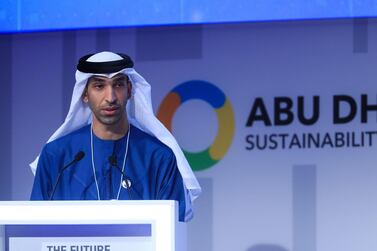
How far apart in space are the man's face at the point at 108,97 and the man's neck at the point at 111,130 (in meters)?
0.05

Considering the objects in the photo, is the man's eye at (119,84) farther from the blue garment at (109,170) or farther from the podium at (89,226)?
the podium at (89,226)

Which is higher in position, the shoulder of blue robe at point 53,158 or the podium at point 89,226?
the shoulder of blue robe at point 53,158

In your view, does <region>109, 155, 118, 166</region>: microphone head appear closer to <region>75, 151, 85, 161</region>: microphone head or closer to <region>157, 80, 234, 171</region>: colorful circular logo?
<region>75, 151, 85, 161</region>: microphone head

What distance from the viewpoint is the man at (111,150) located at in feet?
8.08

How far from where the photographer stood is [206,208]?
13.0 ft

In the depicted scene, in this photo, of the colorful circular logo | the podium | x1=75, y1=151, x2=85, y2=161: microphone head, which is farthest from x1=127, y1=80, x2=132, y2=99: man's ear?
the colorful circular logo

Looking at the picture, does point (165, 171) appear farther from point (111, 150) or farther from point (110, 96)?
point (110, 96)

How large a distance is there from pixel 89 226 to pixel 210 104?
6.57 ft

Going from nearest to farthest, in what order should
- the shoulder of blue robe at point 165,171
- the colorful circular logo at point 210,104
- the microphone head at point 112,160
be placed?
the microphone head at point 112,160 < the shoulder of blue robe at point 165,171 < the colorful circular logo at point 210,104

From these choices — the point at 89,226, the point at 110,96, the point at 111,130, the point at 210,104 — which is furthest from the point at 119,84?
the point at 210,104

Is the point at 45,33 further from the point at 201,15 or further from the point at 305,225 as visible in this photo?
the point at 305,225

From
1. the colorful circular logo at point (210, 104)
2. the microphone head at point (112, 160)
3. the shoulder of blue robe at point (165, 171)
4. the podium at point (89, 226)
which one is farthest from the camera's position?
the colorful circular logo at point (210, 104)

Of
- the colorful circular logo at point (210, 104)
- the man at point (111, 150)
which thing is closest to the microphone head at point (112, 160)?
the man at point (111, 150)

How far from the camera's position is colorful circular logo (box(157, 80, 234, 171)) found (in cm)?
397
